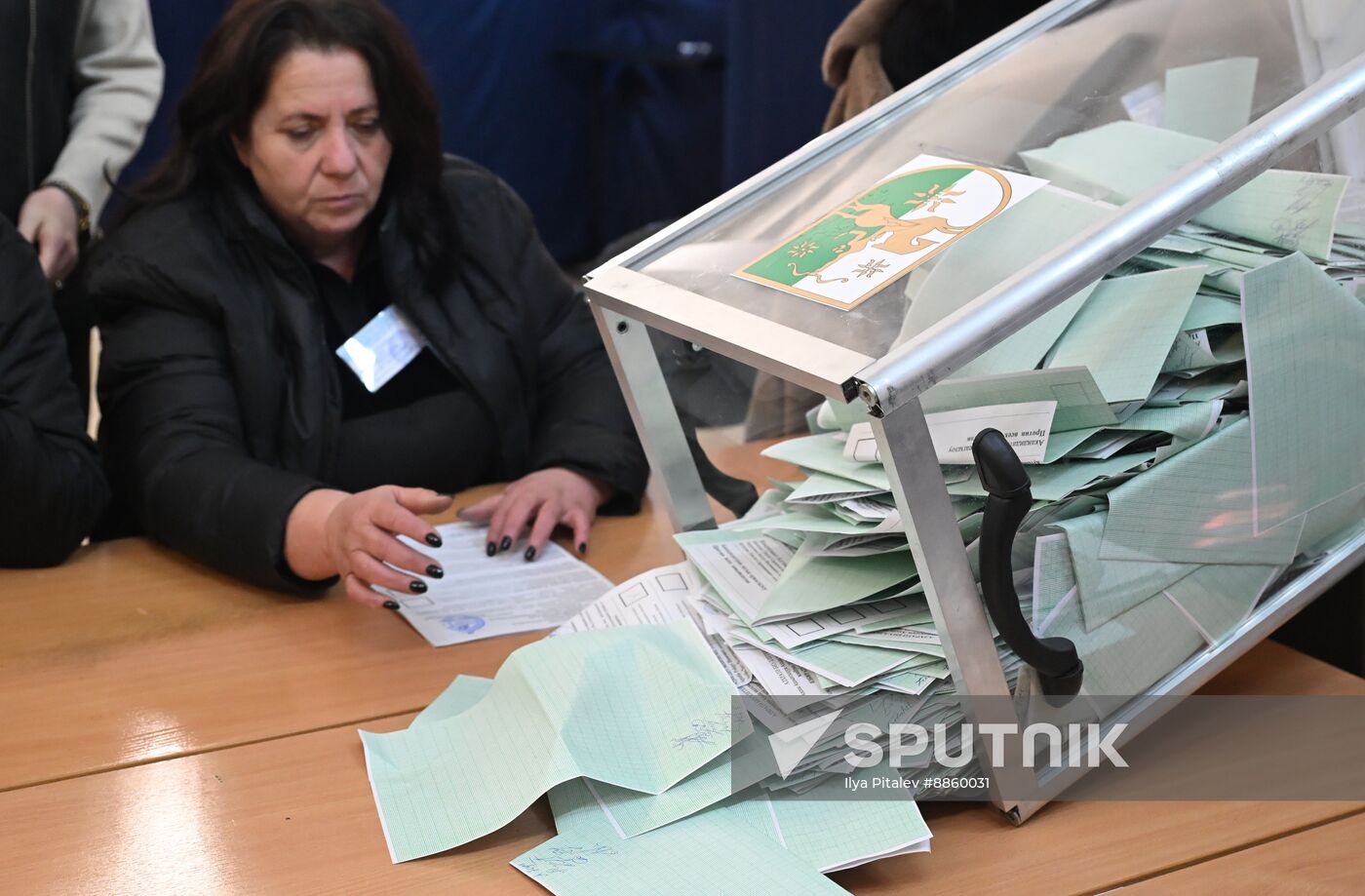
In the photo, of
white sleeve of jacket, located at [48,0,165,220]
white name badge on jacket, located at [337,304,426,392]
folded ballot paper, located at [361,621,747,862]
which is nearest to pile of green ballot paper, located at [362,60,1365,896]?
folded ballot paper, located at [361,621,747,862]

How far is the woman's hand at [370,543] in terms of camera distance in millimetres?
1244

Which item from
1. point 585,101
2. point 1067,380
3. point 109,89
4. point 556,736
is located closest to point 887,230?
point 1067,380

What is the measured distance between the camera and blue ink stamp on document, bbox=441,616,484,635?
4.08 ft

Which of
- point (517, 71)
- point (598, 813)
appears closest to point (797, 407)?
point (598, 813)

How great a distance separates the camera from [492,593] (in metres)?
1.34

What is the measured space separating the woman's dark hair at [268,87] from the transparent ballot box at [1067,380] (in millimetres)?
768

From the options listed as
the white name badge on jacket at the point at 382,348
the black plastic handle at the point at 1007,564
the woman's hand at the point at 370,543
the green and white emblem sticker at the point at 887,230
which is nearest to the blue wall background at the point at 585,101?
the white name badge on jacket at the point at 382,348

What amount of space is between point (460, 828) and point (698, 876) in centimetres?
18

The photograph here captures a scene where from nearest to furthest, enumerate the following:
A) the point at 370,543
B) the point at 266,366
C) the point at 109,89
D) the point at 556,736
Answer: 1. the point at 556,736
2. the point at 370,543
3. the point at 266,366
4. the point at 109,89

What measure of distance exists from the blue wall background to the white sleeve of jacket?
198cm

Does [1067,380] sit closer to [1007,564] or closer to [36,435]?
[1007,564]

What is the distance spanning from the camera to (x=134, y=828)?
925 mm

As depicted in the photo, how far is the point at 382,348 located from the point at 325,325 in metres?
0.08

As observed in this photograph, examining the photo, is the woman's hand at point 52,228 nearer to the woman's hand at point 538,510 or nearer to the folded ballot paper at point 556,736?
the woman's hand at point 538,510
